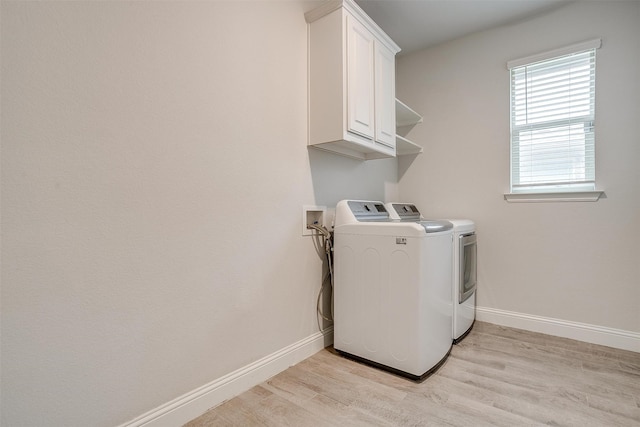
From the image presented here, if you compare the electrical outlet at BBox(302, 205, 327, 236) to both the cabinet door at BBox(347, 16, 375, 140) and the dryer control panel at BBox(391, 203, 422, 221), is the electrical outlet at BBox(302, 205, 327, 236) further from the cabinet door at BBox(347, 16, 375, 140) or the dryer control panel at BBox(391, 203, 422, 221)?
the dryer control panel at BBox(391, 203, 422, 221)

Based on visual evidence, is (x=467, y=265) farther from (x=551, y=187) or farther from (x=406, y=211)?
(x=551, y=187)

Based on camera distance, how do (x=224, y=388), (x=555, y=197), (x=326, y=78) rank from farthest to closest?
(x=555, y=197) < (x=326, y=78) < (x=224, y=388)

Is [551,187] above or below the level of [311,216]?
above

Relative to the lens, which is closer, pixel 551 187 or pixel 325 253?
pixel 325 253

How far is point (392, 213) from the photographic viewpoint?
2.50m

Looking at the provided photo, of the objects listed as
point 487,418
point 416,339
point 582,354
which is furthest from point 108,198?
point 582,354

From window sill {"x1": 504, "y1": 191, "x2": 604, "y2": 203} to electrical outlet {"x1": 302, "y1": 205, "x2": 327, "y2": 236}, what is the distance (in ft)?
5.10

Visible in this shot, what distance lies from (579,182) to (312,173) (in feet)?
6.30

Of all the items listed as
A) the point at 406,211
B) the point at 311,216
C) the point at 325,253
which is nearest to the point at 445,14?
the point at 406,211

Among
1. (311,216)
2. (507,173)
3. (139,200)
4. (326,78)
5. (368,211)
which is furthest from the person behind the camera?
(507,173)

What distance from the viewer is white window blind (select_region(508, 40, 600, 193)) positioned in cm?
227

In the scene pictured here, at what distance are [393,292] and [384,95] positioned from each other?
137cm

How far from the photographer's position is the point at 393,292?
1.80m

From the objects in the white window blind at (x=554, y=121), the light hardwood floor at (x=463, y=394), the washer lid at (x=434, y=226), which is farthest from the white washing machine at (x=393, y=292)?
the white window blind at (x=554, y=121)
